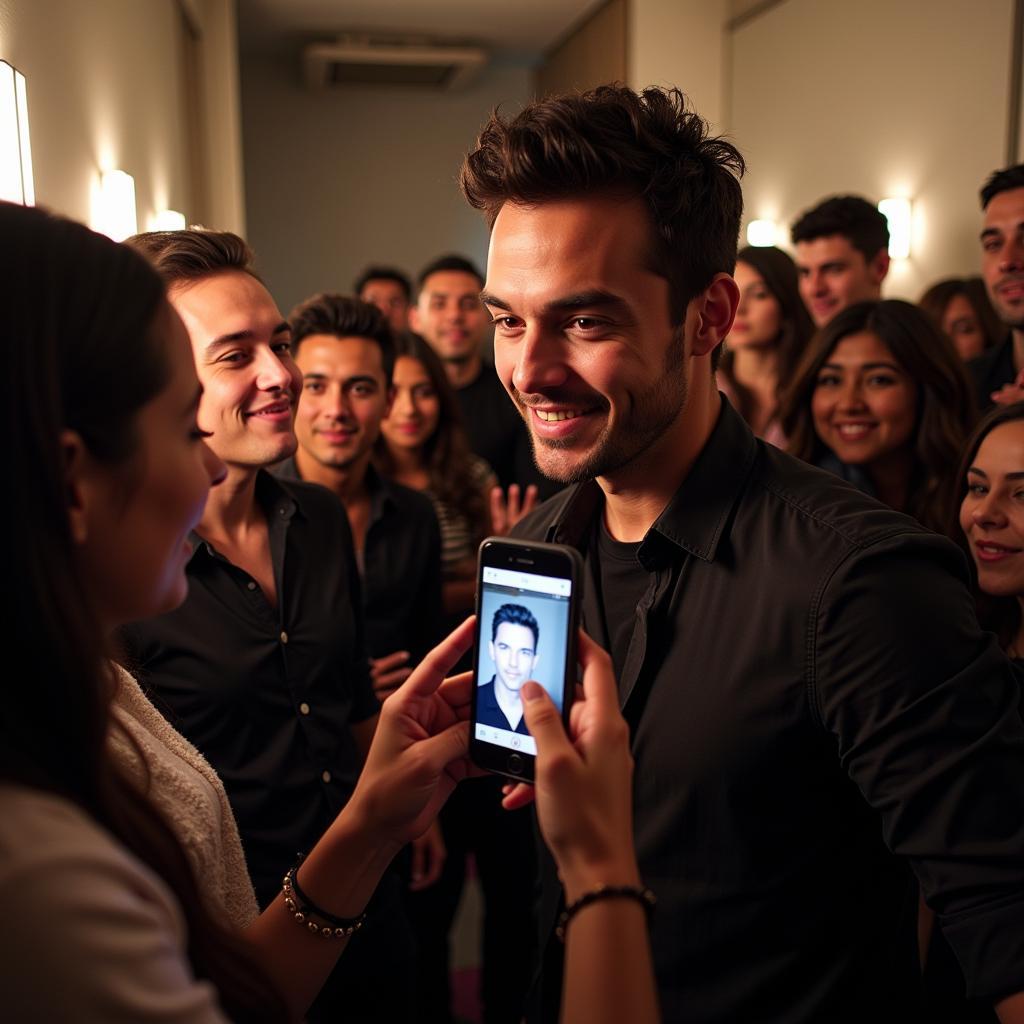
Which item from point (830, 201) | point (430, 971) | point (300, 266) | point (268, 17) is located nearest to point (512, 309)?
point (430, 971)

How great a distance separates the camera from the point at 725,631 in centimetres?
116

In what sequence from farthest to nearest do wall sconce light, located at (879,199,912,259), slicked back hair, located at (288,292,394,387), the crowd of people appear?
wall sconce light, located at (879,199,912,259), slicked back hair, located at (288,292,394,387), the crowd of people

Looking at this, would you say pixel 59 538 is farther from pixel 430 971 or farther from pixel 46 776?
pixel 430 971

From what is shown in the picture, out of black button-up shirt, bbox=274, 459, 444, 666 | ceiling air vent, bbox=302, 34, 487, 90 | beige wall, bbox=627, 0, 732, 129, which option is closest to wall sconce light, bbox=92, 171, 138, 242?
black button-up shirt, bbox=274, 459, 444, 666

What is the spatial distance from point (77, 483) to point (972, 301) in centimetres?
395

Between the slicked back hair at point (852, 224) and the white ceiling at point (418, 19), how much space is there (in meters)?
3.33

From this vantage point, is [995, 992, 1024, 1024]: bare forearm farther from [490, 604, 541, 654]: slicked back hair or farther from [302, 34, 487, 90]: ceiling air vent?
[302, 34, 487, 90]: ceiling air vent

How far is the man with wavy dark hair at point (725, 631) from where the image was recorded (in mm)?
1006

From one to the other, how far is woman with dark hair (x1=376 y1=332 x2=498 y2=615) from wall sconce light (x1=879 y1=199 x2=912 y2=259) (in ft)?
8.82

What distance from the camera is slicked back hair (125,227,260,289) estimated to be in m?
1.71

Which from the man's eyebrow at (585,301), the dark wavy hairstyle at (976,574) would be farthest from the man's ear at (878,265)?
the man's eyebrow at (585,301)

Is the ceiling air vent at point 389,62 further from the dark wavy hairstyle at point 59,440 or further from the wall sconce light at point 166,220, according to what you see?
the dark wavy hairstyle at point 59,440

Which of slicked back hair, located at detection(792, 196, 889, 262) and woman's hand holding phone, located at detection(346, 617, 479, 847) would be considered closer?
woman's hand holding phone, located at detection(346, 617, 479, 847)

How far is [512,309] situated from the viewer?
1307mm
